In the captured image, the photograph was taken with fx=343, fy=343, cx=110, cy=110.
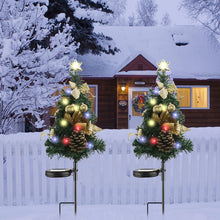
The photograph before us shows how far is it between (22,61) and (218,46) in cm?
1337

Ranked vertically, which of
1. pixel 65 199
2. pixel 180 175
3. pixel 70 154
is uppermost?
pixel 70 154

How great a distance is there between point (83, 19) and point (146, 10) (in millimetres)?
36667

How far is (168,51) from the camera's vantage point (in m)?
18.3

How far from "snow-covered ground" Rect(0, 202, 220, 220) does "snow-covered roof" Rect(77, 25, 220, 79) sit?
385 inches

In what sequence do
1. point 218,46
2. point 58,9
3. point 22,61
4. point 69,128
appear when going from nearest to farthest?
point 69,128 → point 22,61 → point 58,9 → point 218,46

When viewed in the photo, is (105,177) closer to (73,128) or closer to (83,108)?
(73,128)

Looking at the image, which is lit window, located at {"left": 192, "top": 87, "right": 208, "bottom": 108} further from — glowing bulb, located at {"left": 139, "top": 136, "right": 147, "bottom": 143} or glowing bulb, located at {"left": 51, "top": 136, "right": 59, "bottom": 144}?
glowing bulb, located at {"left": 51, "top": 136, "right": 59, "bottom": 144}

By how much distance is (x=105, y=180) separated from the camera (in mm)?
6480

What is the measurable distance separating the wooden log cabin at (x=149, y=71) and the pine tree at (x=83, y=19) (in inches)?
78.6

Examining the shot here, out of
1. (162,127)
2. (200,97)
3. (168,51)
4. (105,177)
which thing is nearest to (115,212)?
(105,177)

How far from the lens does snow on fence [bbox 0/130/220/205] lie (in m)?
6.42

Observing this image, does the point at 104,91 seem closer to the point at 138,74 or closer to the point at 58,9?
the point at 138,74

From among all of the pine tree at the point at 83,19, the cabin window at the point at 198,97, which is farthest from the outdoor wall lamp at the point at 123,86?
the cabin window at the point at 198,97

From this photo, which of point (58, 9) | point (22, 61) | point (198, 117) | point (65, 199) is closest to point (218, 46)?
point (198, 117)
